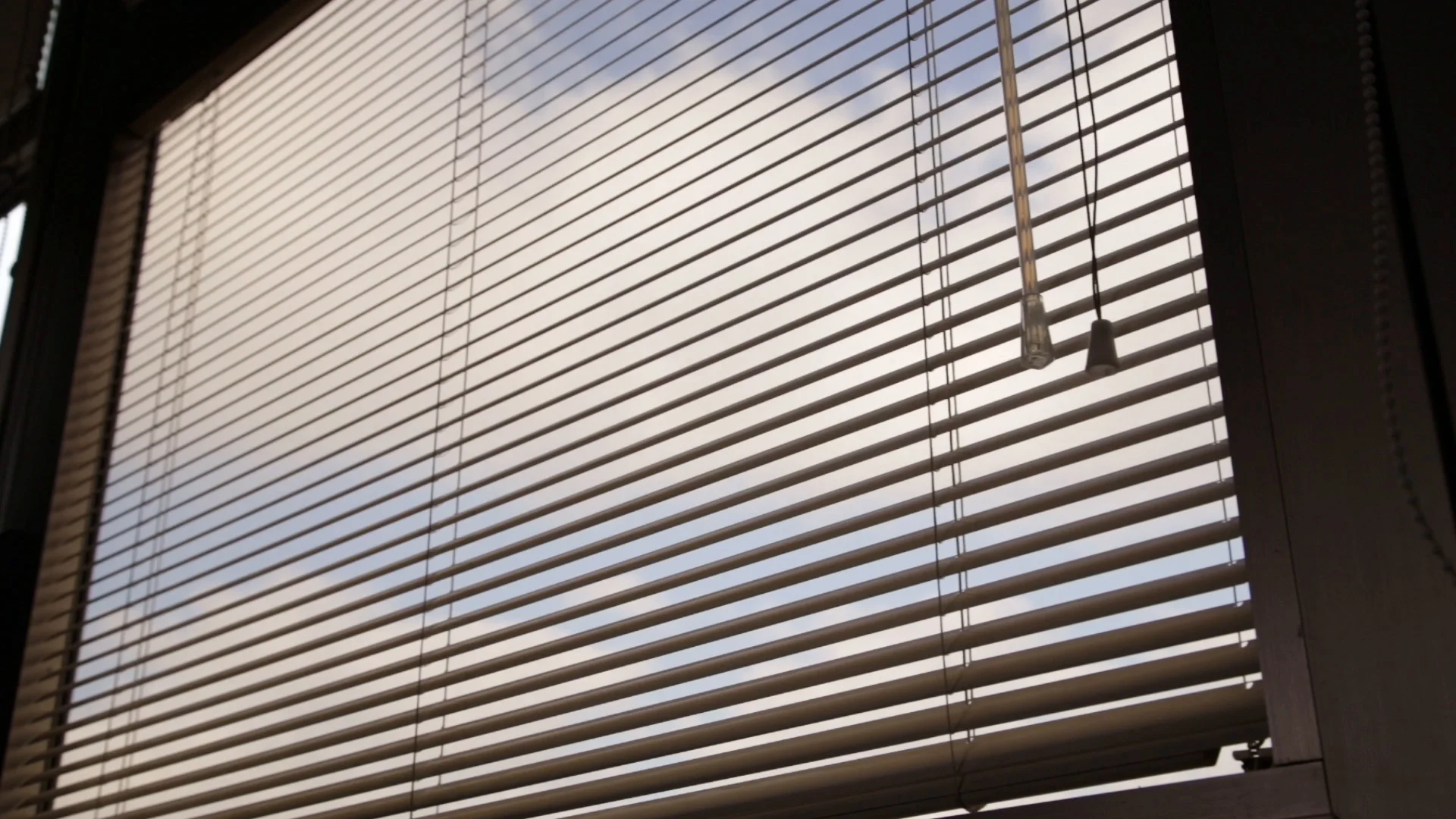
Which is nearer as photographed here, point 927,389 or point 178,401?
point 927,389

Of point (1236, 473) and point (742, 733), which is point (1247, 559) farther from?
point (742, 733)

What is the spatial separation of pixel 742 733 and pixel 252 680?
794mm

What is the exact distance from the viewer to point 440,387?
1.54 m

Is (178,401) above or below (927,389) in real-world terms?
above

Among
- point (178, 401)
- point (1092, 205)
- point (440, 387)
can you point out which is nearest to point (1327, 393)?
point (1092, 205)

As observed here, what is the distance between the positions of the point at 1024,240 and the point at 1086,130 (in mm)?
296

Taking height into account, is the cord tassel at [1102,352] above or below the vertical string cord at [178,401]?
below

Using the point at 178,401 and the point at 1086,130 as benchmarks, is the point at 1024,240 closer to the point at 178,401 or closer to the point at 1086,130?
the point at 1086,130

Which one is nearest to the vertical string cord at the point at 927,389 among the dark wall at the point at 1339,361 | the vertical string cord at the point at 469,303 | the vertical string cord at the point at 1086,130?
the vertical string cord at the point at 1086,130

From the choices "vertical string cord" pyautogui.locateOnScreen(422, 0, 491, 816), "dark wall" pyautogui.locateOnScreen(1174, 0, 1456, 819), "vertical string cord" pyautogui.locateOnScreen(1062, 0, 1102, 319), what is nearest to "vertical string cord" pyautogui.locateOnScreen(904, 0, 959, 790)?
"vertical string cord" pyautogui.locateOnScreen(1062, 0, 1102, 319)

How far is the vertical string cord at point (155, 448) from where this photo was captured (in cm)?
177

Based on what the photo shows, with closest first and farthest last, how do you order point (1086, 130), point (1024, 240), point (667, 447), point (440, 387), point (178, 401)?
point (1024, 240), point (1086, 130), point (667, 447), point (440, 387), point (178, 401)

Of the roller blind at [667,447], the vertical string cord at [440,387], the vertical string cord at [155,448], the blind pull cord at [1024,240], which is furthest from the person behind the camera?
the vertical string cord at [155,448]

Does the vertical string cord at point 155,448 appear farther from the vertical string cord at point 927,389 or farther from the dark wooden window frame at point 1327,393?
the dark wooden window frame at point 1327,393
